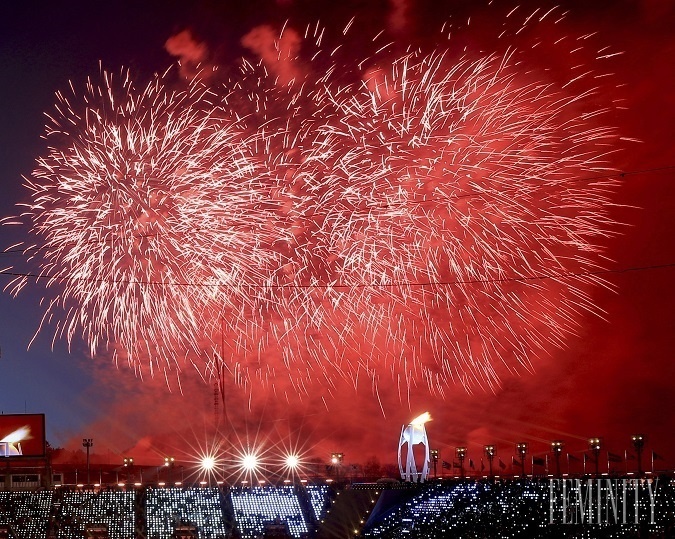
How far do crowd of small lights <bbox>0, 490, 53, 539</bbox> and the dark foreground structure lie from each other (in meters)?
0.04

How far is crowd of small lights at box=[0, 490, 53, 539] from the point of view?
2850 centimetres

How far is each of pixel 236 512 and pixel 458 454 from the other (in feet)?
113

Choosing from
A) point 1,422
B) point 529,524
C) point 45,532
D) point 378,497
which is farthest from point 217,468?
point 529,524

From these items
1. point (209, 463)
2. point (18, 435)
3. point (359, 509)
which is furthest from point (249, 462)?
point (359, 509)

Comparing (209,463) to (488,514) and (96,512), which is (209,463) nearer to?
(96,512)

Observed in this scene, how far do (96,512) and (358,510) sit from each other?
824 centimetres

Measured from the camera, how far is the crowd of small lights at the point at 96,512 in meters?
27.8

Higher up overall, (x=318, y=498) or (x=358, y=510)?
(x=318, y=498)

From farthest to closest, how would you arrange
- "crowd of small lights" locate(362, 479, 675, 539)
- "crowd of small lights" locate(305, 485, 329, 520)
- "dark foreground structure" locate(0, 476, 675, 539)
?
"crowd of small lights" locate(305, 485, 329, 520) < "dark foreground structure" locate(0, 476, 675, 539) < "crowd of small lights" locate(362, 479, 675, 539)

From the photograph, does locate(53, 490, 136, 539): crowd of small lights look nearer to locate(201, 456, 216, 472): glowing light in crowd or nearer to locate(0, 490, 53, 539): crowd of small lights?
locate(0, 490, 53, 539): crowd of small lights

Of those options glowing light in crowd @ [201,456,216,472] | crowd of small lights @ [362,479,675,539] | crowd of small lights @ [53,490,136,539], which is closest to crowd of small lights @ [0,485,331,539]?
crowd of small lights @ [53,490,136,539]

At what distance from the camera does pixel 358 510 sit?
2567 cm

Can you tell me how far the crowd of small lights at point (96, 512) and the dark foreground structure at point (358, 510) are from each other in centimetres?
3

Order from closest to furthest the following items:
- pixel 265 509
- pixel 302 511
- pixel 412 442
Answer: pixel 302 511, pixel 265 509, pixel 412 442
